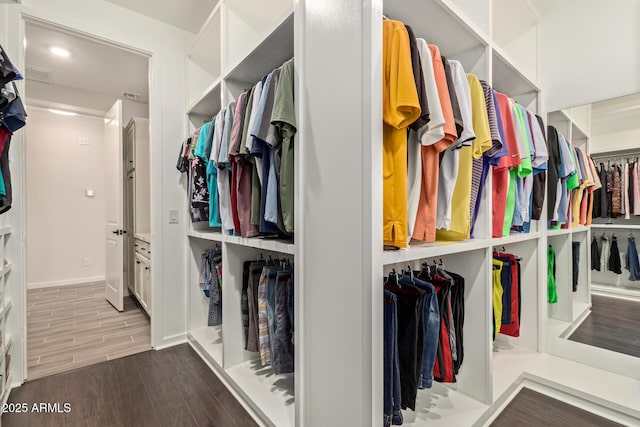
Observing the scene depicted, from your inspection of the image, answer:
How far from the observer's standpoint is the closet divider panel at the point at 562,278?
2181mm

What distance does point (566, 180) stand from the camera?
204 cm

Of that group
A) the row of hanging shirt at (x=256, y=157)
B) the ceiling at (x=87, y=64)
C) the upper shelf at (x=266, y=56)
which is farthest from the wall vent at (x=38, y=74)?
the upper shelf at (x=266, y=56)

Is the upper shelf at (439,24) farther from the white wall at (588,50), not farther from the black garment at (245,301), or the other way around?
the black garment at (245,301)

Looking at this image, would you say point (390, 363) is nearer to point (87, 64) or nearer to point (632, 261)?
point (632, 261)

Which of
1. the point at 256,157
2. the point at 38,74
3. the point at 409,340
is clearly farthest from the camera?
the point at 38,74

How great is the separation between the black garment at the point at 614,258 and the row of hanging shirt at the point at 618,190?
17 cm

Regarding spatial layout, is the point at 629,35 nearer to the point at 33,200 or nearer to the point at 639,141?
the point at 639,141

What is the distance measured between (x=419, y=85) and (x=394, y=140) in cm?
21

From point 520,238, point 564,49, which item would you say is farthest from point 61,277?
point 564,49

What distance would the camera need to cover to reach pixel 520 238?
1.80 m

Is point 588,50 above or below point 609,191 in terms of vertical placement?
above

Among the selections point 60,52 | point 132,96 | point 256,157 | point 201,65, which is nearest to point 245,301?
point 256,157

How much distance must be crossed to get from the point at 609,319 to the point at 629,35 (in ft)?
5.77

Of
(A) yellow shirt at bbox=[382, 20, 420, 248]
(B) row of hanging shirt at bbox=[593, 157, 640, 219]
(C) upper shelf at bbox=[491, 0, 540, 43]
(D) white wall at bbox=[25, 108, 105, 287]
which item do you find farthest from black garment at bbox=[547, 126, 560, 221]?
(D) white wall at bbox=[25, 108, 105, 287]
